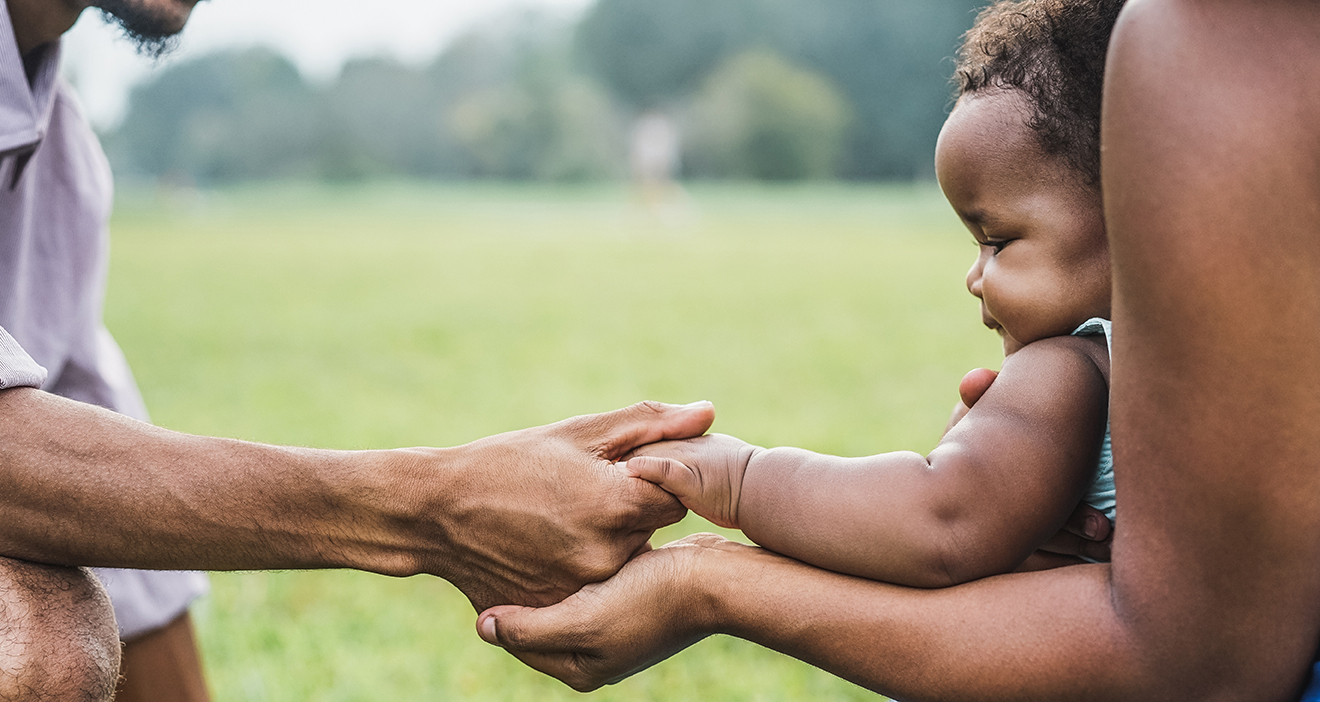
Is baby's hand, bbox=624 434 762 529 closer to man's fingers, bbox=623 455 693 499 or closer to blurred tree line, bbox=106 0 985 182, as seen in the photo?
man's fingers, bbox=623 455 693 499

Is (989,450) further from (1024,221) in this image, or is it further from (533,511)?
(533,511)

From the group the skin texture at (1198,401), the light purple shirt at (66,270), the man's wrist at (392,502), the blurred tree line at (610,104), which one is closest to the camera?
the skin texture at (1198,401)

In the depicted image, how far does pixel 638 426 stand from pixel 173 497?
0.63 m

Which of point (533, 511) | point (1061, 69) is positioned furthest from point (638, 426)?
point (1061, 69)

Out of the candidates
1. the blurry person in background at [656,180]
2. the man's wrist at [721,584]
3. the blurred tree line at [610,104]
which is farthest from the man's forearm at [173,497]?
the blurred tree line at [610,104]

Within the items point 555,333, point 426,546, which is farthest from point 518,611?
point 555,333

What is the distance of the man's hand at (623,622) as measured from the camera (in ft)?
4.38

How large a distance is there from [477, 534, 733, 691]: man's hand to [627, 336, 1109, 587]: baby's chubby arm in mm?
134

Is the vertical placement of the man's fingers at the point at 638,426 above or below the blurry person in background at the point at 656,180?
above

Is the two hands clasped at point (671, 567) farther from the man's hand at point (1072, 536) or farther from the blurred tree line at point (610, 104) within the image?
the blurred tree line at point (610, 104)

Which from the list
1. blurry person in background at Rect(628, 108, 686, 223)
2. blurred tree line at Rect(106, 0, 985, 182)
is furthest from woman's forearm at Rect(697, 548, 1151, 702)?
blurred tree line at Rect(106, 0, 985, 182)

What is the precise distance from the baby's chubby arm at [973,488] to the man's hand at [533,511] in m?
0.25

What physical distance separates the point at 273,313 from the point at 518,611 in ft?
27.0

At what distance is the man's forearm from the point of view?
1.30 meters
